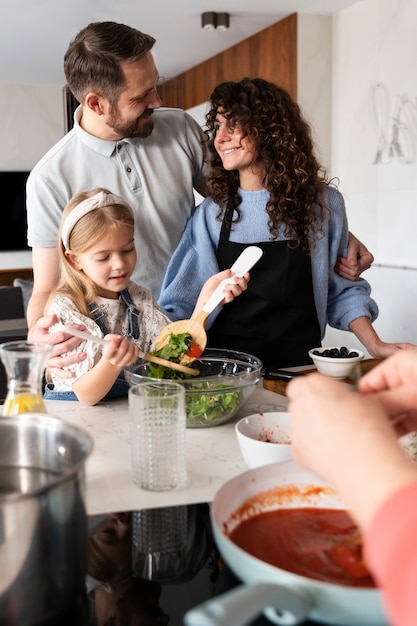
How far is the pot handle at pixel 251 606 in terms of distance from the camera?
19.2 inches

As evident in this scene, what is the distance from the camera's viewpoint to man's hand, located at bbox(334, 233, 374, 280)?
2.04 m

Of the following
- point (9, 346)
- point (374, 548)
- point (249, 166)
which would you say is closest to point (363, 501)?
point (374, 548)

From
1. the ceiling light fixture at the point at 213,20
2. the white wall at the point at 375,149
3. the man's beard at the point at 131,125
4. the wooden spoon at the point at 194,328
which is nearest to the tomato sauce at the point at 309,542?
the wooden spoon at the point at 194,328

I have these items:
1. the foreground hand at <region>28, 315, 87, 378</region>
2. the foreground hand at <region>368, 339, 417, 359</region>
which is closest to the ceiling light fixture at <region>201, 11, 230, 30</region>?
the foreground hand at <region>368, 339, 417, 359</region>

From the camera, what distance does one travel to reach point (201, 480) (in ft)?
3.41

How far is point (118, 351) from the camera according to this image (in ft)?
4.17

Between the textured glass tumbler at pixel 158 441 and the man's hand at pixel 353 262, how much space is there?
1.16m

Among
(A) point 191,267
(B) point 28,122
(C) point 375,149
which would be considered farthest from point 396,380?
(B) point 28,122

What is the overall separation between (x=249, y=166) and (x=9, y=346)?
1184 mm

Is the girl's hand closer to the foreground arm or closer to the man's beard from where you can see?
the foreground arm

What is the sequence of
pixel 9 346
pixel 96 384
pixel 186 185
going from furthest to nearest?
pixel 186 185
pixel 96 384
pixel 9 346

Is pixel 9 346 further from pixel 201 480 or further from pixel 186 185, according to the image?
pixel 186 185

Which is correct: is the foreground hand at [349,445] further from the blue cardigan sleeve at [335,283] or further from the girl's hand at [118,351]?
the blue cardigan sleeve at [335,283]

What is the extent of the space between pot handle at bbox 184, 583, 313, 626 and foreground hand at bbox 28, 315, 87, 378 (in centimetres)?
90
